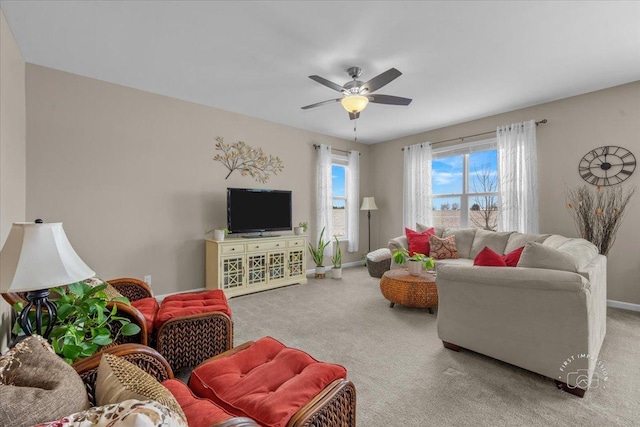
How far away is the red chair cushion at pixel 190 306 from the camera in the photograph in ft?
6.77

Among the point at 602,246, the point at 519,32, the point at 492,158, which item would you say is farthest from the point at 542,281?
the point at 492,158

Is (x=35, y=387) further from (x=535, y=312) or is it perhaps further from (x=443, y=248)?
(x=443, y=248)

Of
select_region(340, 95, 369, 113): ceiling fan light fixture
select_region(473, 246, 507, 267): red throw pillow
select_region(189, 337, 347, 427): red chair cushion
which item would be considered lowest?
select_region(189, 337, 347, 427): red chair cushion

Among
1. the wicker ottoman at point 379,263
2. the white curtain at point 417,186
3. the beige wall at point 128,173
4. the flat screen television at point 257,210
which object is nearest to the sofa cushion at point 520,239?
the white curtain at point 417,186

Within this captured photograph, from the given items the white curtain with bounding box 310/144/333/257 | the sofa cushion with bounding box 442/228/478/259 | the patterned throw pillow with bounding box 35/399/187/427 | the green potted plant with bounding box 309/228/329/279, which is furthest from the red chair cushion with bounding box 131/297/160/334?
the sofa cushion with bounding box 442/228/478/259

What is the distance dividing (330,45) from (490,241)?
3386 mm

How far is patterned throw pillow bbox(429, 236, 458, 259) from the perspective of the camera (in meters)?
4.44

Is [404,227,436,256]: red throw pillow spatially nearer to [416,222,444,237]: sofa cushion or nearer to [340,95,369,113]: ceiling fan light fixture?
[416,222,444,237]: sofa cushion

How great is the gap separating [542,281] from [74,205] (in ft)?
14.2

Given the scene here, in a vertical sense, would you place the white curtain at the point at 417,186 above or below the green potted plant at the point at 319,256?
above

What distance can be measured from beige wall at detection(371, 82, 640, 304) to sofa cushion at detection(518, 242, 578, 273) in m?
2.44

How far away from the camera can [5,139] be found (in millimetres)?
2268

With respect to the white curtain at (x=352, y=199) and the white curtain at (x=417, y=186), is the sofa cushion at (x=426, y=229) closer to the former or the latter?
the white curtain at (x=417, y=186)

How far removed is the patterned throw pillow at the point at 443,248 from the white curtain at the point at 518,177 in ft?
2.47
